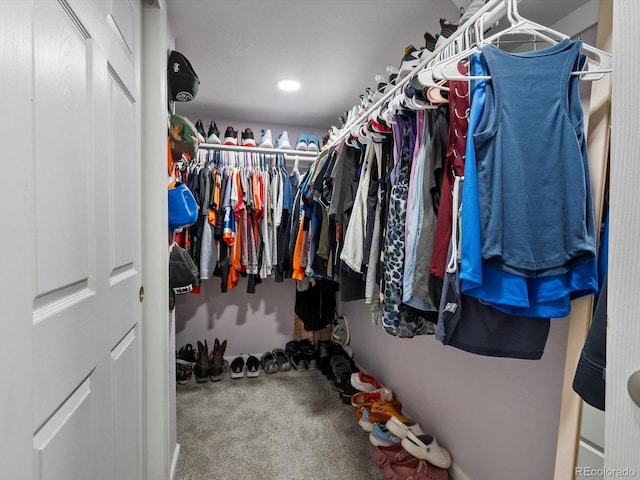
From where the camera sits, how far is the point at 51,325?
1.69 feet

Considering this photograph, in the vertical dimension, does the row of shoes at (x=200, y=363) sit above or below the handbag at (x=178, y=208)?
below

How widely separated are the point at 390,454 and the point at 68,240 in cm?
162

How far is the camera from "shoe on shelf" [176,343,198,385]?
7.69 ft

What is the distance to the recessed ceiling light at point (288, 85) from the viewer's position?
80.5 inches

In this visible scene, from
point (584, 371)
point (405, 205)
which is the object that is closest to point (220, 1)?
point (405, 205)

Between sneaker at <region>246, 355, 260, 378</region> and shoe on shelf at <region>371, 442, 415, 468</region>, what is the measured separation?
48.8 inches

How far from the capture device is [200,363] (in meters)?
2.46

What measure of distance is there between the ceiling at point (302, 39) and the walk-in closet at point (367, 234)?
0.01 m

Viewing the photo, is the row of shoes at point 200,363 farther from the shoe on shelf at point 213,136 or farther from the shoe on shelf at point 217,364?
the shoe on shelf at point 213,136

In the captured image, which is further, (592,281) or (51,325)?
(592,281)

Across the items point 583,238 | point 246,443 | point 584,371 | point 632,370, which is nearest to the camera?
point 632,370

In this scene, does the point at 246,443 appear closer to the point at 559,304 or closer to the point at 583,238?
the point at 559,304

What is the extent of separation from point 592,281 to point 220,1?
5.47 ft

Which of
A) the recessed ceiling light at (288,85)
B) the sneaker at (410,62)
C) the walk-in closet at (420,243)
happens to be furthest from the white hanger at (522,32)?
the recessed ceiling light at (288,85)
